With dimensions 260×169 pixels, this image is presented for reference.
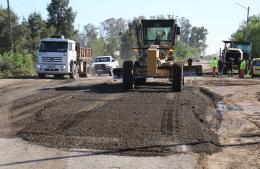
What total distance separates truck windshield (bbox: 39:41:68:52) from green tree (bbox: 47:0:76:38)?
33.9 m

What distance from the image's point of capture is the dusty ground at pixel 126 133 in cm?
938

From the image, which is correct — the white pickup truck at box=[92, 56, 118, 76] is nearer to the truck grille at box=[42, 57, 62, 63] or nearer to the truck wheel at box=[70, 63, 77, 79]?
the truck wheel at box=[70, 63, 77, 79]

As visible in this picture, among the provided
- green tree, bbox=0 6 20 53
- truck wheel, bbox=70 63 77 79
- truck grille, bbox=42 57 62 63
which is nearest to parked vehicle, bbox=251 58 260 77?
truck wheel, bbox=70 63 77 79

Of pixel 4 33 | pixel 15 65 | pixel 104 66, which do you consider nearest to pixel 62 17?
pixel 4 33

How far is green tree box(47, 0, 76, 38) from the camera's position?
67.8 m

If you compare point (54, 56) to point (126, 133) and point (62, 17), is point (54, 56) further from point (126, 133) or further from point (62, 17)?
point (62, 17)

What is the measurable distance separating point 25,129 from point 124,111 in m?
3.78

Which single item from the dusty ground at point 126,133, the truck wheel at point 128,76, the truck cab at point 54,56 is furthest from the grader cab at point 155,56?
the truck cab at point 54,56

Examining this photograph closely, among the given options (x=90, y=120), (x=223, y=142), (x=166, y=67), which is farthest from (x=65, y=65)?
(x=223, y=142)

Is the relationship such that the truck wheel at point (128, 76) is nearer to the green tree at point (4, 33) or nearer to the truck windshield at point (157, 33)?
the truck windshield at point (157, 33)

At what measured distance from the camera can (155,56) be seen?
75.7ft

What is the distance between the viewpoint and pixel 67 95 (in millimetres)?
19844

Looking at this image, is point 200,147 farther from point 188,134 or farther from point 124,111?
point 124,111

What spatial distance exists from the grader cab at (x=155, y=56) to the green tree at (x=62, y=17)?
4290cm
